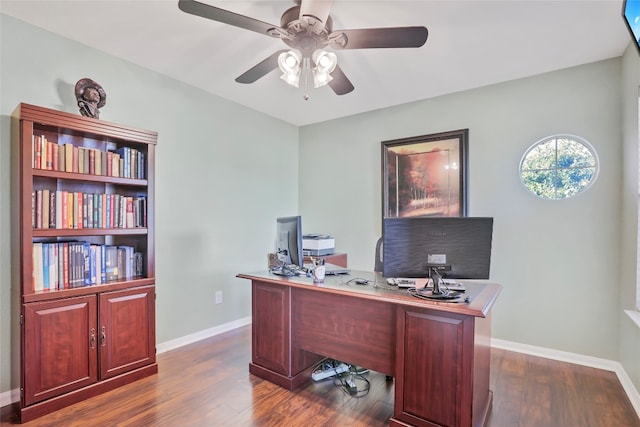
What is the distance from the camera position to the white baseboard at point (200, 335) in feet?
9.79

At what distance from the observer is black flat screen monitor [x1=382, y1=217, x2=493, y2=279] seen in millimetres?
1790

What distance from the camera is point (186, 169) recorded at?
3.20 metres

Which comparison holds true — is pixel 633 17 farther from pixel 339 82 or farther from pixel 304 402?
pixel 304 402

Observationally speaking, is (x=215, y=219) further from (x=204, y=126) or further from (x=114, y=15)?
(x=114, y=15)

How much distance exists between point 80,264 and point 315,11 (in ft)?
7.40

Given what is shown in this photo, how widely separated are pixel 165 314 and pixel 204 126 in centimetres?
191

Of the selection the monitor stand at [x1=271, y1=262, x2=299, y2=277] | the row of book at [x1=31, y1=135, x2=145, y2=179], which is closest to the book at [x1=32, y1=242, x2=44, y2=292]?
the row of book at [x1=31, y1=135, x2=145, y2=179]

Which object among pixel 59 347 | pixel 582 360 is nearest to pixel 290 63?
pixel 59 347

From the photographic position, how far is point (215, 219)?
3.49 m

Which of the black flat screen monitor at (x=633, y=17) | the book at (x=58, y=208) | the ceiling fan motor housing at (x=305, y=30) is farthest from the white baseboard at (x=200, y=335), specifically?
the black flat screen monitor at (x=633, y=17)

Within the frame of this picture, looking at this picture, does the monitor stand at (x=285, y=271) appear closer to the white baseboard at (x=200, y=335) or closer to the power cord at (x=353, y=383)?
the power cord at (x=353, y=383)

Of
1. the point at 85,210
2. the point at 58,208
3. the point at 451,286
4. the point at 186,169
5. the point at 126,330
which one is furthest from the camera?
the point at 186,169

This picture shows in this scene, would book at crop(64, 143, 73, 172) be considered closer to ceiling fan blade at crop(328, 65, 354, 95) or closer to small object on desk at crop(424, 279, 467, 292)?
ceiling fan blade at crop(328, 65, 354, 95)

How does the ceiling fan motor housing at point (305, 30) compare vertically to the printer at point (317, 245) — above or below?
above
